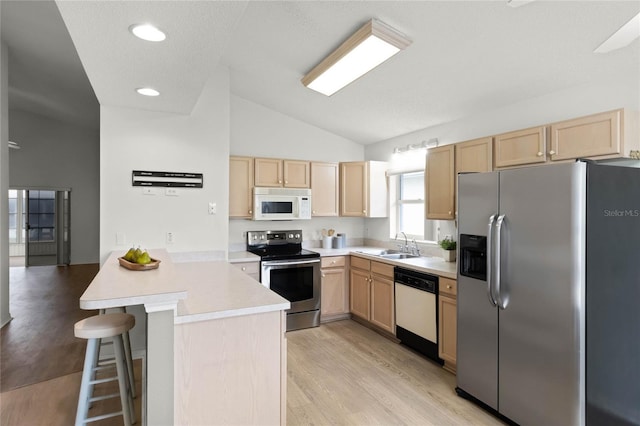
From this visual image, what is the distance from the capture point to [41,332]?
12.8 feet

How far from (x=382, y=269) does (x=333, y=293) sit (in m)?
0.81

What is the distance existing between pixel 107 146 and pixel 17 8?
152 cm

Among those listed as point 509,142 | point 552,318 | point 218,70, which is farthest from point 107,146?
point 552,318

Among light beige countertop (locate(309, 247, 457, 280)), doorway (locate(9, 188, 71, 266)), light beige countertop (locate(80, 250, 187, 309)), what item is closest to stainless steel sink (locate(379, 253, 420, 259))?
light beige countertop (locate(309, 247, 457, 280))

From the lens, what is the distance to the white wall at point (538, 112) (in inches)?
96.7

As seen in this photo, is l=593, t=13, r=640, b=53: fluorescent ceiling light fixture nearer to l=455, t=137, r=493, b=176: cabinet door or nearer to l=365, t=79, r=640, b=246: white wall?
l=365, t=79, r=640, b=246: white wall

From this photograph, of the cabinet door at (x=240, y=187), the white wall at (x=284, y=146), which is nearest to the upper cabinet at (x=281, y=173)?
the cabinet door at (x=240, y=187)

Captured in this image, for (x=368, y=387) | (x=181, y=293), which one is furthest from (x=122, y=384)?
(x=368, y=387)

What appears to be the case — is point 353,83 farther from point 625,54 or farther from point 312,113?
point 625,54

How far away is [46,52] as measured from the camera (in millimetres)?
4102

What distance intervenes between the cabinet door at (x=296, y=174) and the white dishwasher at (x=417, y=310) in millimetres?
1686

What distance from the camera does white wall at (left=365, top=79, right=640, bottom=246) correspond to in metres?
2.46

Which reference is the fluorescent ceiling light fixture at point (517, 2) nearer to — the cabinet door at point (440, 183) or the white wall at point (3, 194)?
the cabinet door at point (440, 183)

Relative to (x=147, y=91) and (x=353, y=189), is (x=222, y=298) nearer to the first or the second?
(x=147, y=91)
